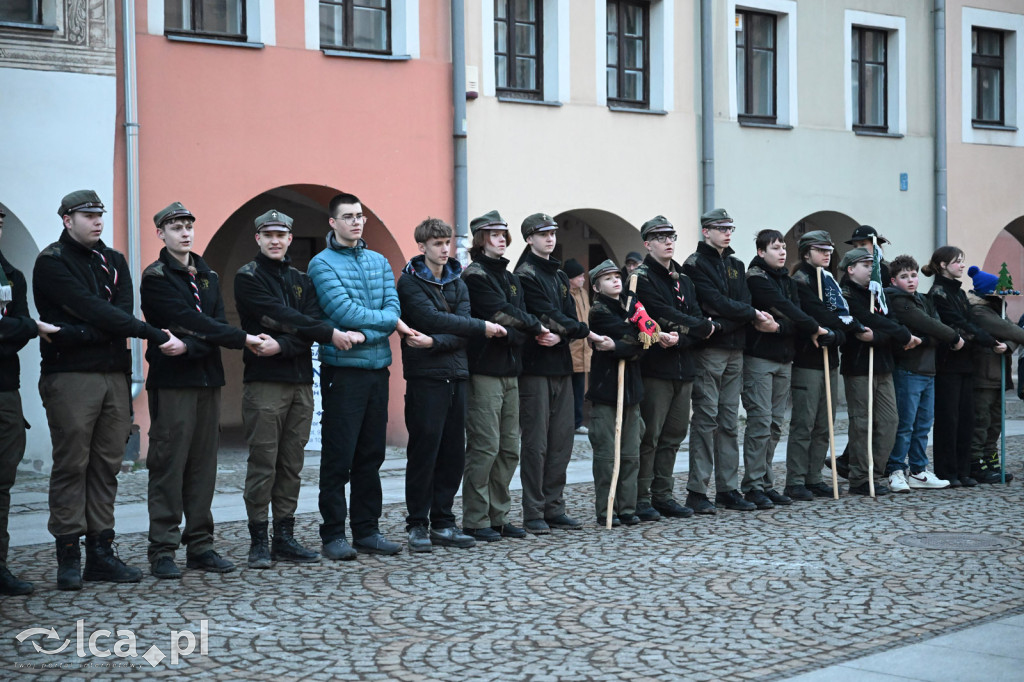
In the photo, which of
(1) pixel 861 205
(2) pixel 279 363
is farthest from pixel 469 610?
(1) pixel 861 205

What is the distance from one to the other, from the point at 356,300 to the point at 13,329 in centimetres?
202

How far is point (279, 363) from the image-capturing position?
7.87 m

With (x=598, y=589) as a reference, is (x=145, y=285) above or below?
above

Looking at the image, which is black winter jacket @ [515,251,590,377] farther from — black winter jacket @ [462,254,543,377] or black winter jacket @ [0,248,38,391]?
black winter jacket @ [0,248,38,391]

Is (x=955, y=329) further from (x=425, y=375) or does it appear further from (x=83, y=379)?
(x=83, y=379)

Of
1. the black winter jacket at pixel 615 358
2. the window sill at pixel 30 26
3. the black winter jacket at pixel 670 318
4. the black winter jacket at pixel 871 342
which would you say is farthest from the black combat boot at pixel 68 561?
the window sill at pixel 30 26

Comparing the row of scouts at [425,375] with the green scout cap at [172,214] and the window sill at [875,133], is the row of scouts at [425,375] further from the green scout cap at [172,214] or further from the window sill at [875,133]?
the window sill at [875,133]

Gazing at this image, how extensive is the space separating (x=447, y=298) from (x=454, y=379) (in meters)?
0.53

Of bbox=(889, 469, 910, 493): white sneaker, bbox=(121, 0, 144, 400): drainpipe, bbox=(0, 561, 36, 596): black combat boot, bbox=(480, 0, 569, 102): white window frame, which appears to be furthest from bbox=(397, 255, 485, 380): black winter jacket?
bbox=(480, 0, 569, 102): white window frame

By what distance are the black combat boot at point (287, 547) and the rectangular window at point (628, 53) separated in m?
10.00

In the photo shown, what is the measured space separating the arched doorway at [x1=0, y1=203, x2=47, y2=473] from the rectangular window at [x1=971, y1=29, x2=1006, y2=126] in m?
14.2

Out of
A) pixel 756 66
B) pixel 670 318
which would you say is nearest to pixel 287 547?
pixel 670 318

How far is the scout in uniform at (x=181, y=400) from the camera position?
7.55 m

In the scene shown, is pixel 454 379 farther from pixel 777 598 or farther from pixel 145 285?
pixel 777 598
